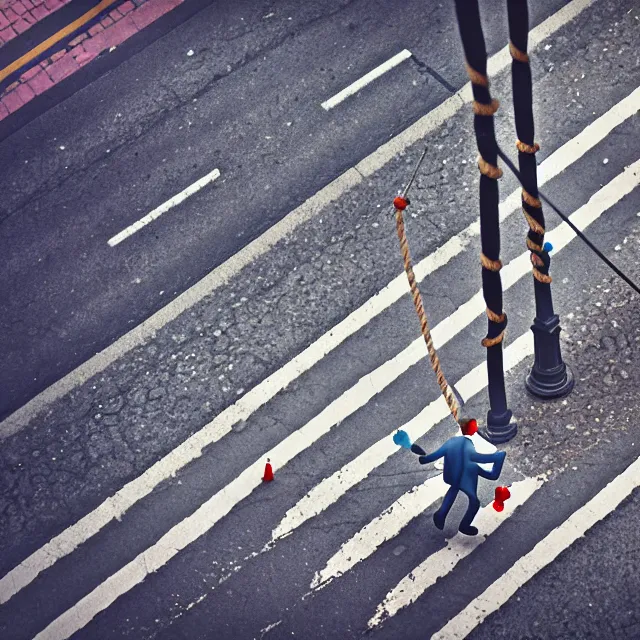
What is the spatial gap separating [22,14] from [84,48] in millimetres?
1170

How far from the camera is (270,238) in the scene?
33.3 ft

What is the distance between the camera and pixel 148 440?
30.7 feet

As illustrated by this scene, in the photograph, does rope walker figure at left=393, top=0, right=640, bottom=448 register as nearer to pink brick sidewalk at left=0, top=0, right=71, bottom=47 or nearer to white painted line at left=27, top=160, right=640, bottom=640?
white painted line at left=27, top=160, right=640, bottom=640

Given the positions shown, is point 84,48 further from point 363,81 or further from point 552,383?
point 552,383

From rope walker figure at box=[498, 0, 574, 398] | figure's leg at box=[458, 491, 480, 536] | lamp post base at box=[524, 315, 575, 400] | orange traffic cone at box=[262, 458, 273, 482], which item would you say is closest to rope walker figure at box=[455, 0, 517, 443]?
rope walker figure at box=[498, 0, 574, 398]

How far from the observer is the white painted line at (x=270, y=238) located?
9781mm

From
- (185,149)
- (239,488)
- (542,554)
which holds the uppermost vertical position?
(185,149)

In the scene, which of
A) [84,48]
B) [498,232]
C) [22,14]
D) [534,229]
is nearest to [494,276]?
[498,232]

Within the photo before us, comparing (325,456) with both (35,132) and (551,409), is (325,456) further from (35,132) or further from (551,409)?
(35,132)

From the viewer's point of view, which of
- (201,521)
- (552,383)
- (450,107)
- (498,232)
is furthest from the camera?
(450,107)

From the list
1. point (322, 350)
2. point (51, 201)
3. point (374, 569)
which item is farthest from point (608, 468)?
point (51, 201)

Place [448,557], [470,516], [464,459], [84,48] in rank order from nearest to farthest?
[464,459], [470,516], [448,557], [84,48]

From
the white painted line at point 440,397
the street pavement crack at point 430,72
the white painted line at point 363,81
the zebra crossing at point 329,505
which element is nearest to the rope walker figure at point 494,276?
the white painted line at point 440,397

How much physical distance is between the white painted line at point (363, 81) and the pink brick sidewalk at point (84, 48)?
103 inches
